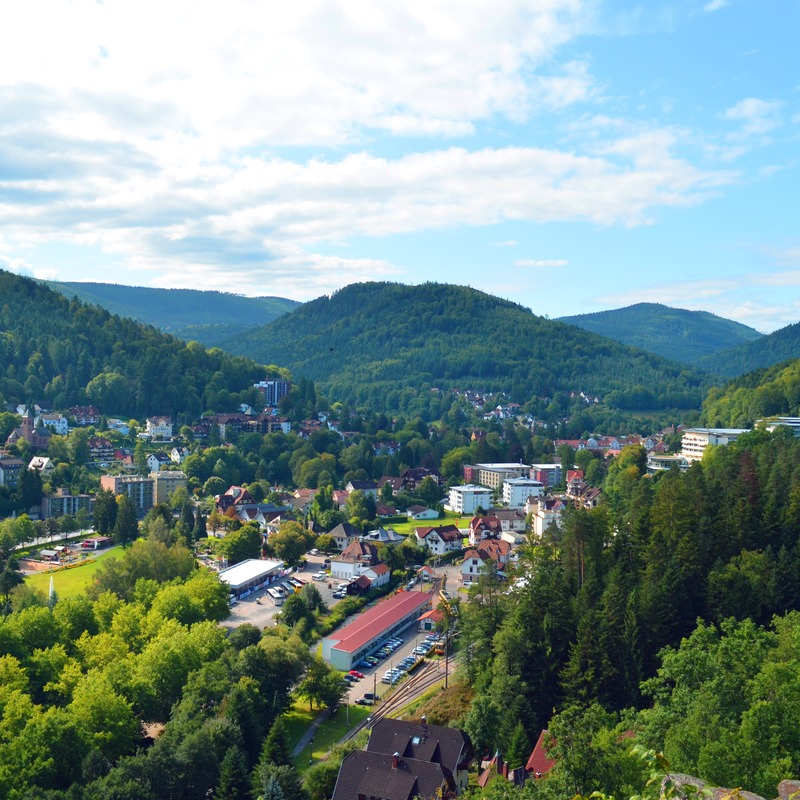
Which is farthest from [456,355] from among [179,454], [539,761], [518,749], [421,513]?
[539,761]

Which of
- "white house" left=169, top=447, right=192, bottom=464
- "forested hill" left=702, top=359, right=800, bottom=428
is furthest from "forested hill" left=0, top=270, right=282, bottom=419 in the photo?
"forested hill" left=702, top=359, right=800, bottom=428

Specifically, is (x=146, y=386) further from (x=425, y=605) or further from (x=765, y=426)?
(x=765, y=426)

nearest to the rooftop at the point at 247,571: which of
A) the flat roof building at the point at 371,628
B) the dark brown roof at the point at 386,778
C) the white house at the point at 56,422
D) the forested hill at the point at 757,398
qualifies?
the flat roof building at the point at 371,628

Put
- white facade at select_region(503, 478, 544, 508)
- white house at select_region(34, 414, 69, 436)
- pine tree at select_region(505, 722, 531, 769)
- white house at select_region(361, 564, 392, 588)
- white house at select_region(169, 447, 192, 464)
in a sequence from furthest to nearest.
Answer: white house at select_region(34, 414, 69, 436)
white house at select_region(169, 447, 192, 464)
white facade at select_region(503, 478, 544, 508)
white house at select_region(361, 564, 392, 588)
pine tree at select_region(505, 722, 531, 769)

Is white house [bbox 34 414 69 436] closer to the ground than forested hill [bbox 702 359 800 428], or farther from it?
closer to the ground

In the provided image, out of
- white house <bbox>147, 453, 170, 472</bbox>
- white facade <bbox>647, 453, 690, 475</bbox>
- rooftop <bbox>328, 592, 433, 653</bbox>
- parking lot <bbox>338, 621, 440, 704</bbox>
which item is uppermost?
white facade <bbox>647, 453, 690, 475</bbox>

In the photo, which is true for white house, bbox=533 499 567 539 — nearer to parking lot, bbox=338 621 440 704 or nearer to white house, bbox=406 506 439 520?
white house, bbox=406 506 439 520

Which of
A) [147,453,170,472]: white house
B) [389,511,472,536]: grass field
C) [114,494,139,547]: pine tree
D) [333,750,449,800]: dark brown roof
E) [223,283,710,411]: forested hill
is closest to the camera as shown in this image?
[333,750,449,800]: dark brown roof

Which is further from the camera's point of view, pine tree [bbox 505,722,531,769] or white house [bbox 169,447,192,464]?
white house [bbox 169,447,192,464]
